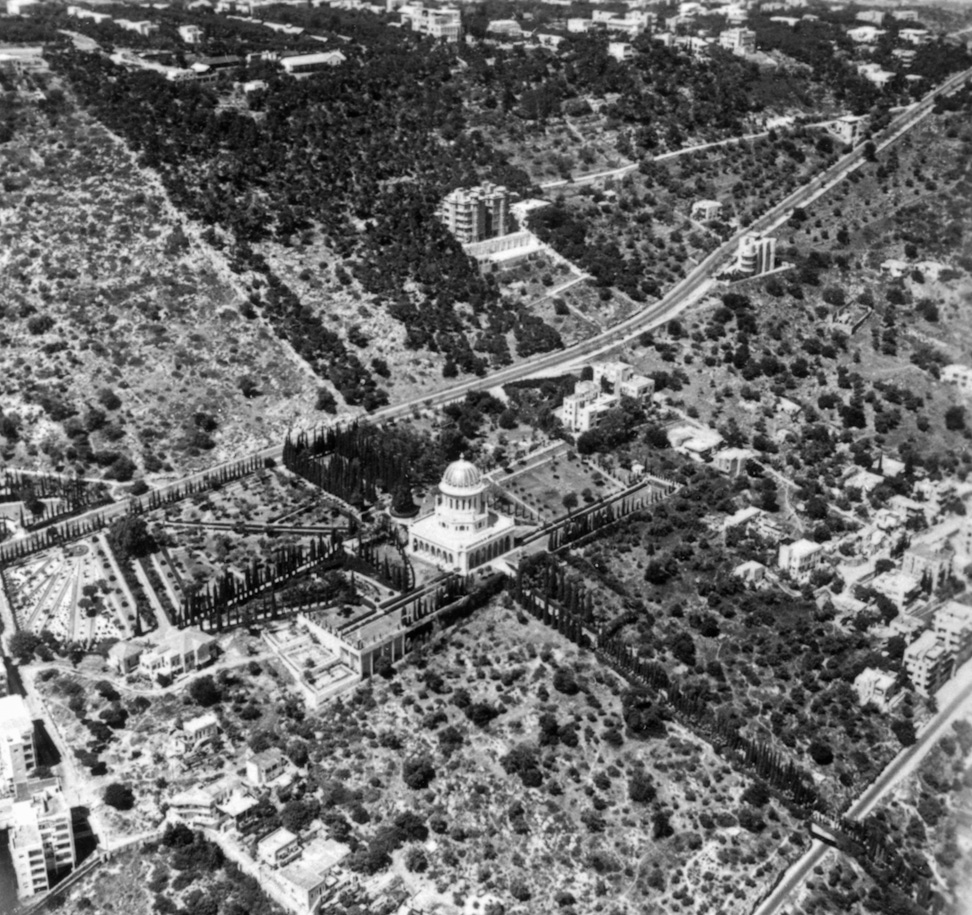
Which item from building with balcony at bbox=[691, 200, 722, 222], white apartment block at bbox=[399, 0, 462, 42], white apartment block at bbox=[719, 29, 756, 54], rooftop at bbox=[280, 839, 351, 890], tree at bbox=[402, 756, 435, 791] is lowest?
tree at bbox=[402, 756, 435, 791]

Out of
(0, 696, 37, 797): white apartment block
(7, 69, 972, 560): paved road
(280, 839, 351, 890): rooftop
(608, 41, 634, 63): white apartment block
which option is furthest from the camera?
(608, 41, 634, 63): white apartment block

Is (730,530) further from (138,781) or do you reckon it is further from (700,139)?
(700,139)

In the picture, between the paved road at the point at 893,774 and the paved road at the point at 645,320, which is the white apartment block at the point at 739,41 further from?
the paved road at the point at 893,774

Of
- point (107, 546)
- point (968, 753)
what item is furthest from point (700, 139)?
point (968, 753)

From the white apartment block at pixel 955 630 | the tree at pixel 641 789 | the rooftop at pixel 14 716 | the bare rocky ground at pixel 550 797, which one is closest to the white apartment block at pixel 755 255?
the white apartment block at pixel 955 630

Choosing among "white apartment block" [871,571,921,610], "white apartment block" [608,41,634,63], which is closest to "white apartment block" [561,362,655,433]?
"white apartment block" [871,571,921,610]

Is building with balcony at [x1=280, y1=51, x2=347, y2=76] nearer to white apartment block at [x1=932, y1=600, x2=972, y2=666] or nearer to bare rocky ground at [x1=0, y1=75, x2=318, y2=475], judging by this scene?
bare rocky ground at [x1=0, y1=75, x2=318, y2=475]
